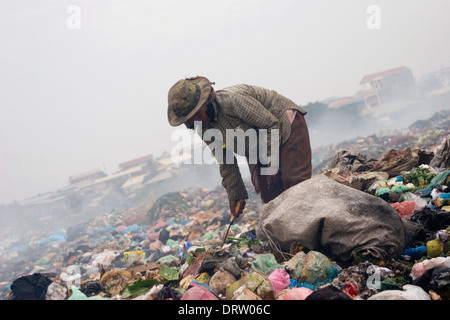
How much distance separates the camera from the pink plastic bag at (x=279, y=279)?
2.31 metres

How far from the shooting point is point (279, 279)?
2350 millimetres

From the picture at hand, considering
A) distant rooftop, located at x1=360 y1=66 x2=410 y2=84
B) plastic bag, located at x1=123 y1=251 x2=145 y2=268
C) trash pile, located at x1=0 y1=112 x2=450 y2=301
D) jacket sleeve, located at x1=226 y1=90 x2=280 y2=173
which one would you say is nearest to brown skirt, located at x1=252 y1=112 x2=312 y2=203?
Result: jacket sleeve, located at x1=226 y1=90 x2=280 y2=173

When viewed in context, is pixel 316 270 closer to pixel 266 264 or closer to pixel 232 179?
pixel 266 264

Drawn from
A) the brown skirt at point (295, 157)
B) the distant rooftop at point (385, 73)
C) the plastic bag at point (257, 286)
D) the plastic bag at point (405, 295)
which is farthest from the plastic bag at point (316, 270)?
the distant rooftop at point (385, 73)

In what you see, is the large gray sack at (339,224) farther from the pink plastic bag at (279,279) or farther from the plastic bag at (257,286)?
the plastic bag at (257,286)

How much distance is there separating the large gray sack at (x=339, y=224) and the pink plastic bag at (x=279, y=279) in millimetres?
323

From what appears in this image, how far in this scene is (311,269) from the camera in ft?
7.76

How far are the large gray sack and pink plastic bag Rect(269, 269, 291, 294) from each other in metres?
0.32

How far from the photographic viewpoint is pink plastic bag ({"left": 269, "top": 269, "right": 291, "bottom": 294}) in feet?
7.58

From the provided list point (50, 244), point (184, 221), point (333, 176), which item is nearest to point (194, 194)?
point (184, 221)
